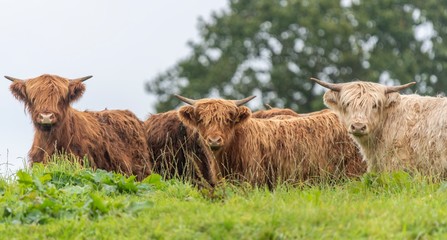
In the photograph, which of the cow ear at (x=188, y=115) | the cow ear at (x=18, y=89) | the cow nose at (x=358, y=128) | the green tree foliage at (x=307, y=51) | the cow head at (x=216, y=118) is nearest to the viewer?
the cow nose at (x=358, y=128)

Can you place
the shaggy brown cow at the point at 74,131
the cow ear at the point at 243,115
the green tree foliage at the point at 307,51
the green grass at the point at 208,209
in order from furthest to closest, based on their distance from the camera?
Answer: the green tree foliage at the point at 307,51 → the shaggy brown cow at the point at 74,131 → the cow ear at the point at 243,115 → the green grass at the point at 208,209

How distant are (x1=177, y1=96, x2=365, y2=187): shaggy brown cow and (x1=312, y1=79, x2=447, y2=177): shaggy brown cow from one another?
1.52ft

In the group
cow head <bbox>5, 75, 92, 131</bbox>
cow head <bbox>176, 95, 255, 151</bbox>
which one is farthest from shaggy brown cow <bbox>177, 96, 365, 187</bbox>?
cow head <bbox>5, 75, 92, 131</bbox>

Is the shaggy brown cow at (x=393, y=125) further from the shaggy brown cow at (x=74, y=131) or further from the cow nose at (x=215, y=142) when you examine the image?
the shaggy brown cow at (x=74, y=131)

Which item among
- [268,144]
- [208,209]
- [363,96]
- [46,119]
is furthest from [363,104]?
[46,119]

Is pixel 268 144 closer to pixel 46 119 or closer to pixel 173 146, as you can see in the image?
pixel 173 146

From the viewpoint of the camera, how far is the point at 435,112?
11.9 m

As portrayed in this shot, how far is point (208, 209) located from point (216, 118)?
325 centimetres

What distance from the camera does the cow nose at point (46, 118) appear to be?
528 inches

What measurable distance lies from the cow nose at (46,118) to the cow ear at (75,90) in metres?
0.62

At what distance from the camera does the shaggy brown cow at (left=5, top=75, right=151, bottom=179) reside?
13.7 m

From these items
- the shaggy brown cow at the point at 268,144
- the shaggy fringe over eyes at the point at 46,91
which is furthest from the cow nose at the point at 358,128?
the shaggy fringe over eyes at the point at 46,91

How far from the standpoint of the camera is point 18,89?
14133 millimetres

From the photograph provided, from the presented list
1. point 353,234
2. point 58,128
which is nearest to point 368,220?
point 353,234
